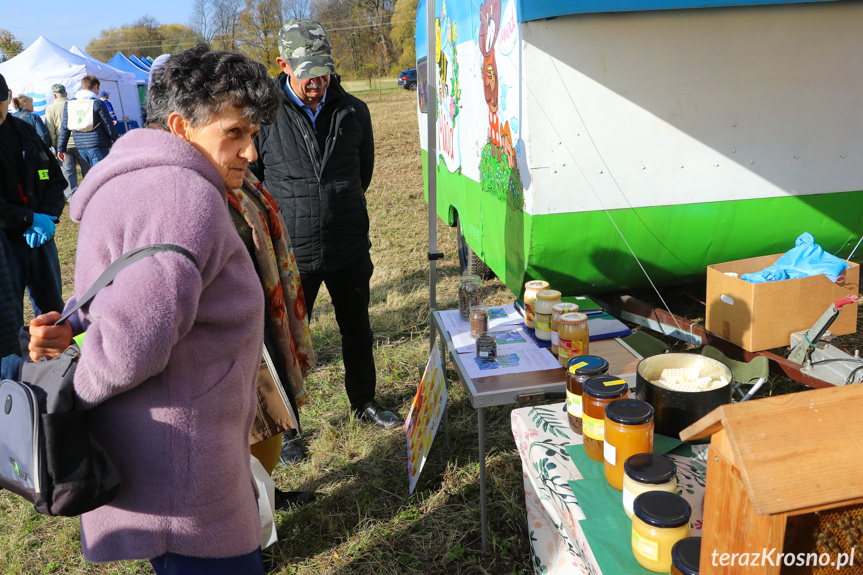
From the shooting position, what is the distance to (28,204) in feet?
12.3

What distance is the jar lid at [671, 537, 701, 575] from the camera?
1099 millimetres

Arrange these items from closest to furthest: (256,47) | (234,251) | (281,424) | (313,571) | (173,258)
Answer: (173,258) < (234,251) < (281,424) < (313,571) < (256,47)

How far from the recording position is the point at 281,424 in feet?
7.02

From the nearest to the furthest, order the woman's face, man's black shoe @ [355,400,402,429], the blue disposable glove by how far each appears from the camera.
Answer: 1. the woman's face
2. man's black shoe @ [355,400,402,429]
3. the blue disposable glove

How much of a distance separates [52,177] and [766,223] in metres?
4.17

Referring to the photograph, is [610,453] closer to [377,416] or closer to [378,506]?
[378,506]

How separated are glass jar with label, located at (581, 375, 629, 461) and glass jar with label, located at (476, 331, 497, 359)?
749 mm

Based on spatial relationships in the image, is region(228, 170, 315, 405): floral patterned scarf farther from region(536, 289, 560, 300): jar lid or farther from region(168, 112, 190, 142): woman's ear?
region(536, 289, 560, 300): jar lid

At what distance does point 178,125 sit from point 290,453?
2.19 metres

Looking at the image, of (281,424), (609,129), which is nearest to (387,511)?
(281,424)

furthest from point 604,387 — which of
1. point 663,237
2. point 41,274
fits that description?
point 41,274

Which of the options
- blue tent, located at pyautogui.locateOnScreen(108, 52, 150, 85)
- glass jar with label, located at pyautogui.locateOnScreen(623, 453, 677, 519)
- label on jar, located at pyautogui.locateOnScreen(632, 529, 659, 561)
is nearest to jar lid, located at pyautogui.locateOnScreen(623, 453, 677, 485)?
glass jar with label, located at pyautogui.locateOnScreen(623, 453, 677, 519)

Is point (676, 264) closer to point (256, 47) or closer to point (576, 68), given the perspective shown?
point (576, 68)

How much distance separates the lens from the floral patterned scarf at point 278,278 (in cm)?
204
